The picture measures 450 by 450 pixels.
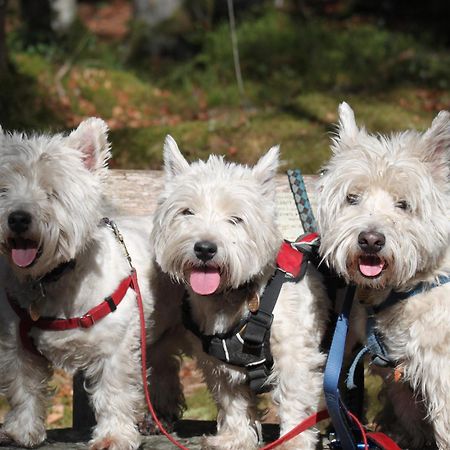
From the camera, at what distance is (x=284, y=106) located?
1196cm

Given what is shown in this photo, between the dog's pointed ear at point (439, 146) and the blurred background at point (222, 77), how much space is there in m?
2.84

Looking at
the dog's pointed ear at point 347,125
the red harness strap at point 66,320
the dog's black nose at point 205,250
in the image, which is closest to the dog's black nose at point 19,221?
the red harness strap at point 66,320

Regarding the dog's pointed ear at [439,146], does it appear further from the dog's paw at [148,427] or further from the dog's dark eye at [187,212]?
the dog's paw at [148,427]

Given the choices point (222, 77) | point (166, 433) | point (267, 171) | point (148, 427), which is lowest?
point (148, 427)

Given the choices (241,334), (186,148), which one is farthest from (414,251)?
(186,148)

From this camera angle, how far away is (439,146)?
4.59 m

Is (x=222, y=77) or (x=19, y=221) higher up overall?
(x=222, y=77)

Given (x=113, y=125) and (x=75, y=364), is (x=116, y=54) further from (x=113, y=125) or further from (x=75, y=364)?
(x=75, y=364)

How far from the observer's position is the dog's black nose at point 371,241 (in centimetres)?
438

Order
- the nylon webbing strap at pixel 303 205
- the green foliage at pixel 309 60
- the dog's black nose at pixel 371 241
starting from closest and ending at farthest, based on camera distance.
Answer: the dog's black nose at pixel 371 241 → the nylon webbing strap at pixel 303 205 → the green foliage at pixel 309 60

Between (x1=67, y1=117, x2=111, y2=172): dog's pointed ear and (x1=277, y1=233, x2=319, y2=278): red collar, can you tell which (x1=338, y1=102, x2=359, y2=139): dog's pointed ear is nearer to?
(x1=277, y1=233, x2=319, y2=278): red collar

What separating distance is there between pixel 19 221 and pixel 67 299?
59cm

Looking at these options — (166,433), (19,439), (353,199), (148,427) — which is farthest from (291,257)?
(19,439)

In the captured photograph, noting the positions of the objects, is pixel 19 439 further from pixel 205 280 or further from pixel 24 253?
pixel 205 280
